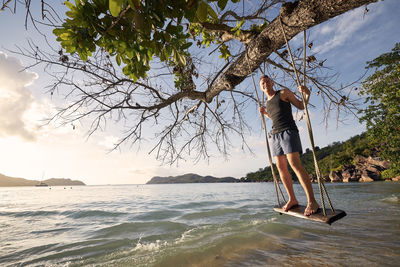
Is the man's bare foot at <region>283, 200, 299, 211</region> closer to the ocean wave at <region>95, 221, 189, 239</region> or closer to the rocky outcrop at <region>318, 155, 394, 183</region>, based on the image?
the ocean wave at <region>95, 221, 189, 239</region>

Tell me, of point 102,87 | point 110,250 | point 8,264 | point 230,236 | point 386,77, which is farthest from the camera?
point 386,77

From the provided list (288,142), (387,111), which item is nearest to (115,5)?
(288,142)

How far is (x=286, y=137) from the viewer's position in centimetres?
280

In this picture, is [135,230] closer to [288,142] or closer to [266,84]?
[288,142]

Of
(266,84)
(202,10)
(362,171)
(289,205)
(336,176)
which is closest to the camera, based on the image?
(202,10)

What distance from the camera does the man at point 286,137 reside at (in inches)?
106

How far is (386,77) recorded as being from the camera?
38.5 ft

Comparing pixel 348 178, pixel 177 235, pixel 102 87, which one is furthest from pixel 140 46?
pixel 348 178

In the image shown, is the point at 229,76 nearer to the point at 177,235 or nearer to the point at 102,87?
the point at 102,87

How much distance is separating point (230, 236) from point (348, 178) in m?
51.5

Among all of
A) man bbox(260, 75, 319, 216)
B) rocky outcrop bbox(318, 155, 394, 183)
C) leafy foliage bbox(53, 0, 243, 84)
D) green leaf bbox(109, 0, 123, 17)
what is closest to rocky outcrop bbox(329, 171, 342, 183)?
rocky outcrop bbox(318, 155, 394, 183)

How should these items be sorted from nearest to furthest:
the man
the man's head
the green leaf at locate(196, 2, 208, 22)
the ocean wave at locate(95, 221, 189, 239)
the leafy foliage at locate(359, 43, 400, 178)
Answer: the green leaf at locate(196, 2, 208, 22) < the man < the man's head < the ocean wave at locate(95, 221, 189, 239) < the leafy foliage at locate(359, 43, 400, 178)

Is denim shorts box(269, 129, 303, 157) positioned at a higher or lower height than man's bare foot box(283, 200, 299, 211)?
higher

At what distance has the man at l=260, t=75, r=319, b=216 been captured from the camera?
270cm
